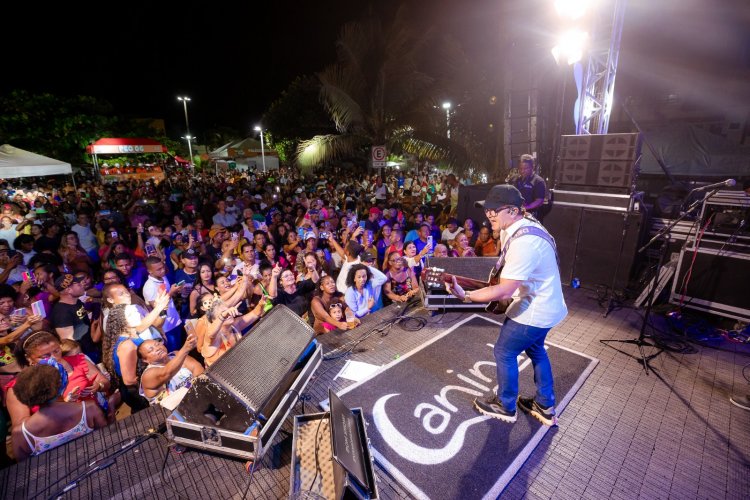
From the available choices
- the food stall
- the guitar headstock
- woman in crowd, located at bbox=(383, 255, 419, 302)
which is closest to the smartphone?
woman in crowd, located at bbox=(383, 255, 419, 302)

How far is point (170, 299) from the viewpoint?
14.2 feet

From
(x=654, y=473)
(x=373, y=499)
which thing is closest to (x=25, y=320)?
(x=373, y=499)

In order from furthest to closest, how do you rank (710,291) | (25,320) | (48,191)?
(48,191) < (710,291) < (25,320)

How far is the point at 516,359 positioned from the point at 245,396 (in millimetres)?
2045

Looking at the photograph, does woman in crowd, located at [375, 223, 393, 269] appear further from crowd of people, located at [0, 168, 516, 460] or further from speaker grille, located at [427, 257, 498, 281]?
speaker grille, located at [427, 257, 498, 281]

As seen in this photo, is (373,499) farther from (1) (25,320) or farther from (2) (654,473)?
(1) (25,320)

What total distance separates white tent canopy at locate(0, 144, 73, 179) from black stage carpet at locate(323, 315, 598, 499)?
11.6m

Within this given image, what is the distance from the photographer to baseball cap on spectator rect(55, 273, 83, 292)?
3.93 meters

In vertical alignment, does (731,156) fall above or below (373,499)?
above

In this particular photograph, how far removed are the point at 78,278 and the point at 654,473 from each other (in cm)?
577

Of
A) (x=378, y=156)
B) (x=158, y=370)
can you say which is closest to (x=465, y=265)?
(x=158, y=370)

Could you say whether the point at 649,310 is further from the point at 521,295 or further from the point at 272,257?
the point at 272,257

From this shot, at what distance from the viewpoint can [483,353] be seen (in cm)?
378

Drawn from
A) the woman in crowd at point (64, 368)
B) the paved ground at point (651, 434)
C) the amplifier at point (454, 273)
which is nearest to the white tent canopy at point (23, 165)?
the woman in crowd at point (64, 368)
